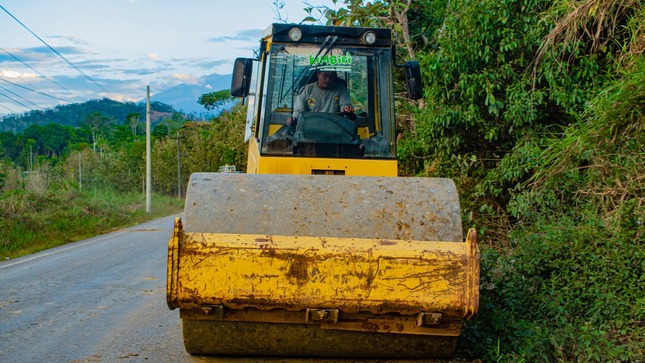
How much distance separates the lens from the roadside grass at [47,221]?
1721cm

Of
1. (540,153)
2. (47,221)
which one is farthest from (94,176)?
(540,153)

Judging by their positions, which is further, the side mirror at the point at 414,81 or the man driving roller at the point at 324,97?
the side mirror at the point at 414,81

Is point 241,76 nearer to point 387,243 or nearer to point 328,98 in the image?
point 328,98

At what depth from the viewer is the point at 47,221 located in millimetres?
21062

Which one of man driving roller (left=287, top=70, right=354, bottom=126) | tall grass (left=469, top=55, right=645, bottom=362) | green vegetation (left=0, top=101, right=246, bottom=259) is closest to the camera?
tall grass (left=469, top=55, right=645, bottom=362)

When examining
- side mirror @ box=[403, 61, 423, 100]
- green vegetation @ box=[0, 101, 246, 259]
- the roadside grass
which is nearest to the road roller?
side mirror @ box=[403, 61, 423, 100]

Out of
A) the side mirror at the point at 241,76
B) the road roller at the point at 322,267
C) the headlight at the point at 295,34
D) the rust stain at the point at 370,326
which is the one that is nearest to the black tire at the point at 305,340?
the road roller at the point at 322,267

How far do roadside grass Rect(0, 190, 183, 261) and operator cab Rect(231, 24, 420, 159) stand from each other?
9749mm

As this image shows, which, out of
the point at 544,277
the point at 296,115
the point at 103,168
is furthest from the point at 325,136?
the point at 103,168

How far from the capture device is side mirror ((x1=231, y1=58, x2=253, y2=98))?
7.38 m

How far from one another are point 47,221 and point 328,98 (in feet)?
53.2

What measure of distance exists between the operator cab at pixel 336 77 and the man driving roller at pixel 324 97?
0.03 meters

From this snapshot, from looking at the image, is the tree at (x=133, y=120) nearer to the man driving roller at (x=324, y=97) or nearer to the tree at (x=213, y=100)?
the tree at (x=213, y=100)

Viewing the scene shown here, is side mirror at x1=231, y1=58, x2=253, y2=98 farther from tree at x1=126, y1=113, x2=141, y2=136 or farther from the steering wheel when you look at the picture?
tree at x1=126, y1=113, x2=141, y2=136
